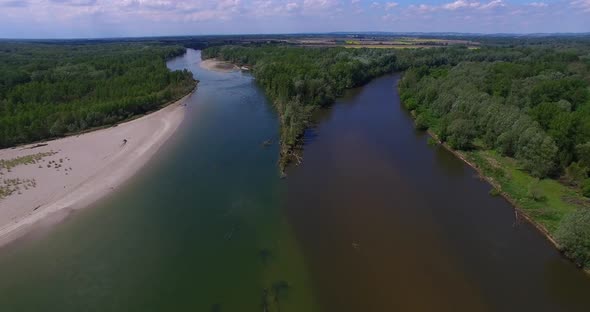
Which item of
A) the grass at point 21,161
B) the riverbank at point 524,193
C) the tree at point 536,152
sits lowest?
the riverbank at point 524,193

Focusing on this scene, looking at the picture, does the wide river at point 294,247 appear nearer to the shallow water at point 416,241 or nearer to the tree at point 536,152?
the shallow water at point 416,241

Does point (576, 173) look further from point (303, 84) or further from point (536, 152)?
point (303, 84)

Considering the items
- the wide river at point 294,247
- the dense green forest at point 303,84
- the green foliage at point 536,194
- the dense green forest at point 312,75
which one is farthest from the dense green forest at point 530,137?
the dense green forest at point 312,75

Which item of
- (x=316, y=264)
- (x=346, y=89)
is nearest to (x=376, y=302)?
(x=316, y=264)

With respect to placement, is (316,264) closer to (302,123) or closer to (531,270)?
(531,270)

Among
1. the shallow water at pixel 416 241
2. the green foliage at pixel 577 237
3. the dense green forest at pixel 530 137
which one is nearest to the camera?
the shallow water at pixel 416 241

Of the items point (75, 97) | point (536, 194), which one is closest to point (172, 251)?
point (536, 194)
